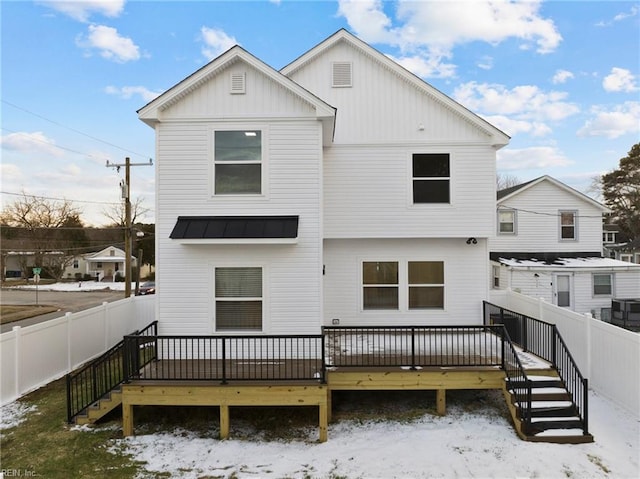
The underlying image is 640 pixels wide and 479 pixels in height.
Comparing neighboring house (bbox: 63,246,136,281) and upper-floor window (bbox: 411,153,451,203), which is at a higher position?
upper-floor window (bbox: 411,153,451,203)

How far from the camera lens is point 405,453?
5.73m

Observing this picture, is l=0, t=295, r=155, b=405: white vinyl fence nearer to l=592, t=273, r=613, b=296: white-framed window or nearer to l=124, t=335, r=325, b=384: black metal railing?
l=124, t=335, r=325, b=384: black metal railing

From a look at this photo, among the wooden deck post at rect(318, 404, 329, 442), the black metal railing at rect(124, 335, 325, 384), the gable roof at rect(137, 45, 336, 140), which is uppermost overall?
the gable roof at rect(137, 45, 336, 140)

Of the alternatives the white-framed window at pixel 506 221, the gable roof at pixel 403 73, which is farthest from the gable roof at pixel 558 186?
the gable roof at pixel 403 73

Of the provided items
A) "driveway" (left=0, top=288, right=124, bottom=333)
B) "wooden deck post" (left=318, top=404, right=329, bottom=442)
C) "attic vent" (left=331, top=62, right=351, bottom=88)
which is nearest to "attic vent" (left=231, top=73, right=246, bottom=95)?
"attic vent" (left=331, top=62, right=351, bottom=88)

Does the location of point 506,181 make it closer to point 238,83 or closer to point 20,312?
point 238,83

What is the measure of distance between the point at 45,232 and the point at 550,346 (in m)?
50.1

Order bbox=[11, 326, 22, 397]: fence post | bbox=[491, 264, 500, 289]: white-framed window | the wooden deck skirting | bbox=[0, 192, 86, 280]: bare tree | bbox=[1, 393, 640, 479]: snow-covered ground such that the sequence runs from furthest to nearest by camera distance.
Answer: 1. bbox=[0, 192, 86, 280]: bare tree
2. bbox=[491, 264, 500, 289]: white-framed window
3. bbox=[11, 326, 22, 397]: fence post
4. the wooden deck skirting
5. bbox=[1, 393, 640, 479]: snow-covered ground

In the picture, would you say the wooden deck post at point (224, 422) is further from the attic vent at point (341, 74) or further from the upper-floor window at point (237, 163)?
the attic vent at point (341, 74)

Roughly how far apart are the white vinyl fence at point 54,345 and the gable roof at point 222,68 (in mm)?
5664

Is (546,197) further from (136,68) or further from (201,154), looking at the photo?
(136,68)

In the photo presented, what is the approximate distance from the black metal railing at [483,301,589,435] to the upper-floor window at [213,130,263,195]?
6915 millimetres

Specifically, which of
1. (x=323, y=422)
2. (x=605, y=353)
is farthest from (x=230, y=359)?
(x=605, y=353)

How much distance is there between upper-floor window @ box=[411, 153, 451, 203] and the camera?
1023 centimetres
